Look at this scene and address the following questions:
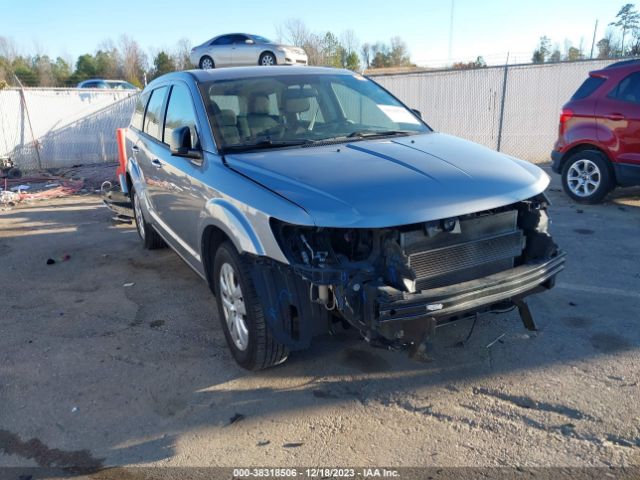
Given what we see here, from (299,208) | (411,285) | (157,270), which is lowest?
(157,270)

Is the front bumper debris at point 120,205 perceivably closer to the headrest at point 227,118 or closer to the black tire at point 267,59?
the headrest at point 227,118

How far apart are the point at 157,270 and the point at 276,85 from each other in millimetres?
2631

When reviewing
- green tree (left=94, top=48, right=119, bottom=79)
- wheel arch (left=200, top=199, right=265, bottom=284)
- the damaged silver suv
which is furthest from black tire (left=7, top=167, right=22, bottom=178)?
green tree (left=94, top=48, right=119, bottom=79)

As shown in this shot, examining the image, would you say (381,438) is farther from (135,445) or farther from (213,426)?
(135,445)

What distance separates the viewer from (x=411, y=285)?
296 cm

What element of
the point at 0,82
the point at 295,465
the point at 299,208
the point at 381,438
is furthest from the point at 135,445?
the point at 0,82

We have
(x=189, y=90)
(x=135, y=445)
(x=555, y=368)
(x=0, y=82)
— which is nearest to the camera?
(x=135, y=445)

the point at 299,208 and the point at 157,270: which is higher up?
the point at 299,208

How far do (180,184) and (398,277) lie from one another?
2.22 metres

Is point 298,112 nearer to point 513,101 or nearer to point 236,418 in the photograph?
point 236,418

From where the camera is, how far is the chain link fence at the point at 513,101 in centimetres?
1227

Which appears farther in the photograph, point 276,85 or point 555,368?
point 276,85

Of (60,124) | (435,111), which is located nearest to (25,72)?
(60,124)

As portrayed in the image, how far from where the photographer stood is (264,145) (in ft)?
12.9
